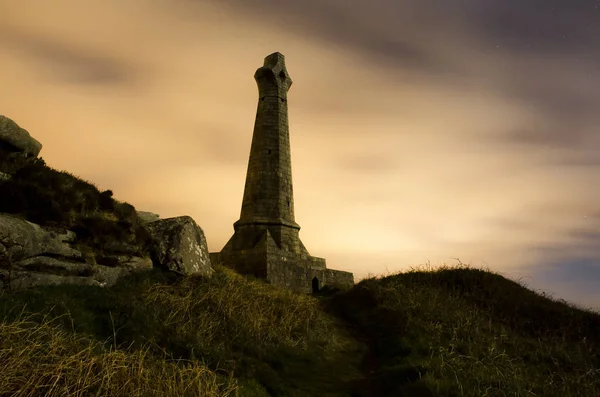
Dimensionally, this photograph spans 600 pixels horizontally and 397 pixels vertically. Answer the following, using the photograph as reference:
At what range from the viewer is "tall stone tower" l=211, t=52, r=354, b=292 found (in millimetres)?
23891

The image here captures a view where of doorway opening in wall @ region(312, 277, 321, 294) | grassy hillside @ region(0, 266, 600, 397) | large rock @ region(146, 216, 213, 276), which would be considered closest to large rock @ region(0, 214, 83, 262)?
→ grassy hillside @ region(0, 266, 600, 397)

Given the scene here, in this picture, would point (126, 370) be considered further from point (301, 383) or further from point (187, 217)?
point (187, 217)

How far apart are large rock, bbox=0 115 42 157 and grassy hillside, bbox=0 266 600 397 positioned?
4677 millimetres

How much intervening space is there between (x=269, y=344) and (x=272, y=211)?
14290mm

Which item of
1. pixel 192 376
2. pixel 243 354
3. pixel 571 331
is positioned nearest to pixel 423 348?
pixel 243 354

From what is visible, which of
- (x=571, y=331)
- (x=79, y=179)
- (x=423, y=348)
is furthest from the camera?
(x=571, y=331)

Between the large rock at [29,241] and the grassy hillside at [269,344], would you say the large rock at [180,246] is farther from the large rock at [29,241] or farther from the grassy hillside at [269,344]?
the large rock at [29,241]

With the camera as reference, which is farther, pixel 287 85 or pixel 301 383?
pixel 287 85

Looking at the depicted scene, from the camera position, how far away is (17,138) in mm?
12898

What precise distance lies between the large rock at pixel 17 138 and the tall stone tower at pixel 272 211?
11989mm

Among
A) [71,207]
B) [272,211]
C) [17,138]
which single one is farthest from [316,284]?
[17,138]

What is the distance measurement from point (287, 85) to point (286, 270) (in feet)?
38.1

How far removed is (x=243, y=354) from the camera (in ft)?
34.8

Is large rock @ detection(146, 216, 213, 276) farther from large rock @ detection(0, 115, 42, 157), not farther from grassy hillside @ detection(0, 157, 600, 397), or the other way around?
large rock @ detection(0, 115, 42, 157)
